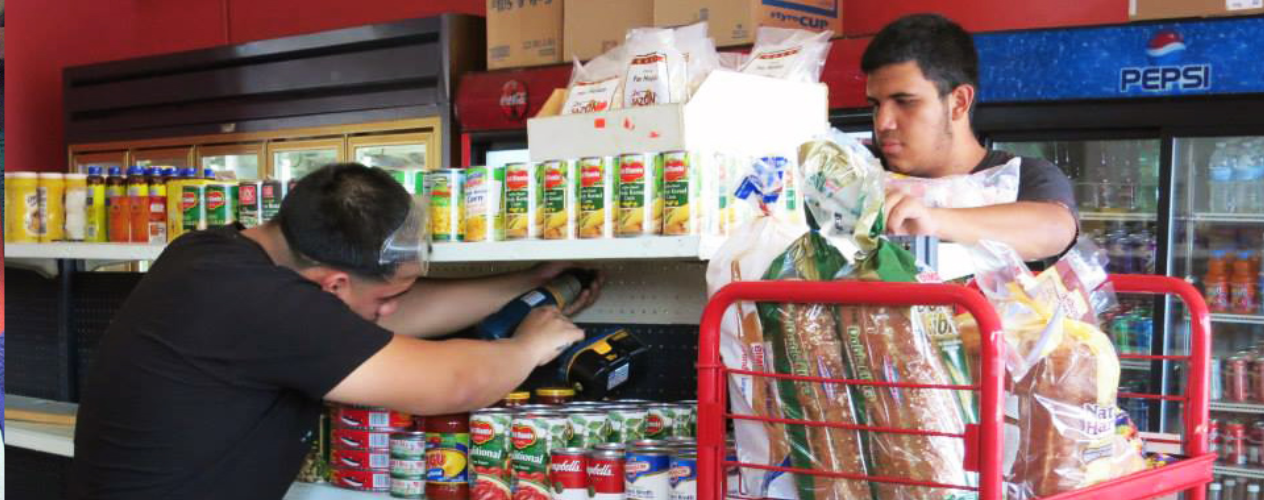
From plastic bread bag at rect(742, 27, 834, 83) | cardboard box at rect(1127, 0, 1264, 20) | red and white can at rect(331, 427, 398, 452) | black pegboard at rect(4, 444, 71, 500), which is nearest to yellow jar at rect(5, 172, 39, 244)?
black pegboard at rect(4, 444, 71, 500)

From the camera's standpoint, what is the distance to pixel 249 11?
7.75 m

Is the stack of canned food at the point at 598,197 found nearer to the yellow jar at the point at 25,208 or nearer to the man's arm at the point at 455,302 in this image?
the man's arm at the point at 455,302

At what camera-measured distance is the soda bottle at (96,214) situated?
319cm

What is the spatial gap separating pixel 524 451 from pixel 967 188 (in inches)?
33.9

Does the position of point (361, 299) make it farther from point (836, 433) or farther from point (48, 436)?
point (48, 436)

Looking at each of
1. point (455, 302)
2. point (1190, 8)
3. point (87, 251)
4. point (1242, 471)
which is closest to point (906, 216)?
point (455, 302)

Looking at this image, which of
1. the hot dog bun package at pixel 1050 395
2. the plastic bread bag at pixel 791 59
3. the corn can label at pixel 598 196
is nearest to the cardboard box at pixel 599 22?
the plastic bread bag at pixel 791 59

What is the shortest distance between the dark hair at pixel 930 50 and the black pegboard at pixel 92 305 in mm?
2389

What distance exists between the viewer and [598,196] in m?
2.13

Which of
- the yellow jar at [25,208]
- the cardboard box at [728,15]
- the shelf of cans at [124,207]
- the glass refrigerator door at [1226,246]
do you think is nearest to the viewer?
the shelf of cans at [124,207]

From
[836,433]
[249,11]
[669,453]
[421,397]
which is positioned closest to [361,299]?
[421,397]

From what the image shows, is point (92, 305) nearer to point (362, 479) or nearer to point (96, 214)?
point (96, 214)

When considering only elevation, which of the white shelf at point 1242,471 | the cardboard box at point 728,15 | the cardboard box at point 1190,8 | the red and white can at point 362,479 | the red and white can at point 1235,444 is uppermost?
the cardboard box at point 728,15

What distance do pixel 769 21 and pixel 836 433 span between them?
3401 millimetres
